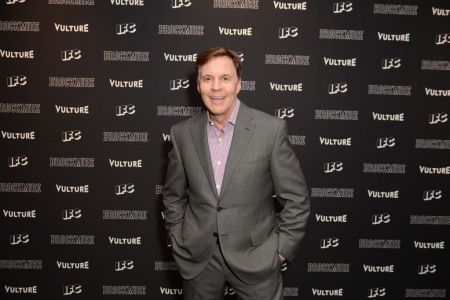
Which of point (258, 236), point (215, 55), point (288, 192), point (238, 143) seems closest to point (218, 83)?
point (215, 55)

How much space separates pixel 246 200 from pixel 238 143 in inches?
11.2

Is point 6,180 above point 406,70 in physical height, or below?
below

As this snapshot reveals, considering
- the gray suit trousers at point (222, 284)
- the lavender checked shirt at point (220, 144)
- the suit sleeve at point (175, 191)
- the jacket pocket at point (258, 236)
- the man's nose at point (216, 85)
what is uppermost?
the man's nose at point (216, 85)

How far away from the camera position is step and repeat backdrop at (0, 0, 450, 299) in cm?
295

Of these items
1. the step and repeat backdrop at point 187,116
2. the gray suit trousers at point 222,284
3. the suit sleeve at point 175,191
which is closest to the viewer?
the gray suit trousers at point 222,284

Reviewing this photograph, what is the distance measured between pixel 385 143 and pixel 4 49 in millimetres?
2977

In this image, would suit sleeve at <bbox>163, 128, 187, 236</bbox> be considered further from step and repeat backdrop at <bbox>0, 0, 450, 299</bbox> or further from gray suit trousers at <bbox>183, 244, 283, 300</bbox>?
step and repeat backdrop at <bbox>0, 0, 450, 299</bbox>

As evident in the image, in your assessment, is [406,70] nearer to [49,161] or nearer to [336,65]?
[336,65]

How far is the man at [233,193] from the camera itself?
76.3 inches

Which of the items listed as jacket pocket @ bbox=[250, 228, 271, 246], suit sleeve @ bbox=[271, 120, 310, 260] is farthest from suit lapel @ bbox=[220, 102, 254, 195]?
jacket pocket @ bbox=[250, 228, 271, 246]

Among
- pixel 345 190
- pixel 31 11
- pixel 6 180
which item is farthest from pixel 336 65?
pixel 6 180

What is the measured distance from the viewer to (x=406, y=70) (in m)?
3.00

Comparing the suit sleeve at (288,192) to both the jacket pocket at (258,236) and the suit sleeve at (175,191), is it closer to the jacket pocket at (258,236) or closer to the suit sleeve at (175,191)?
the jacket pocket at (258,236)

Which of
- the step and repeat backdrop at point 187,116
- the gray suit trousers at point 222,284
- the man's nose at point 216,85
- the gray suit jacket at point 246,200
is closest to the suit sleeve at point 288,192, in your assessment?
the gray suit jacket at point 246,200
